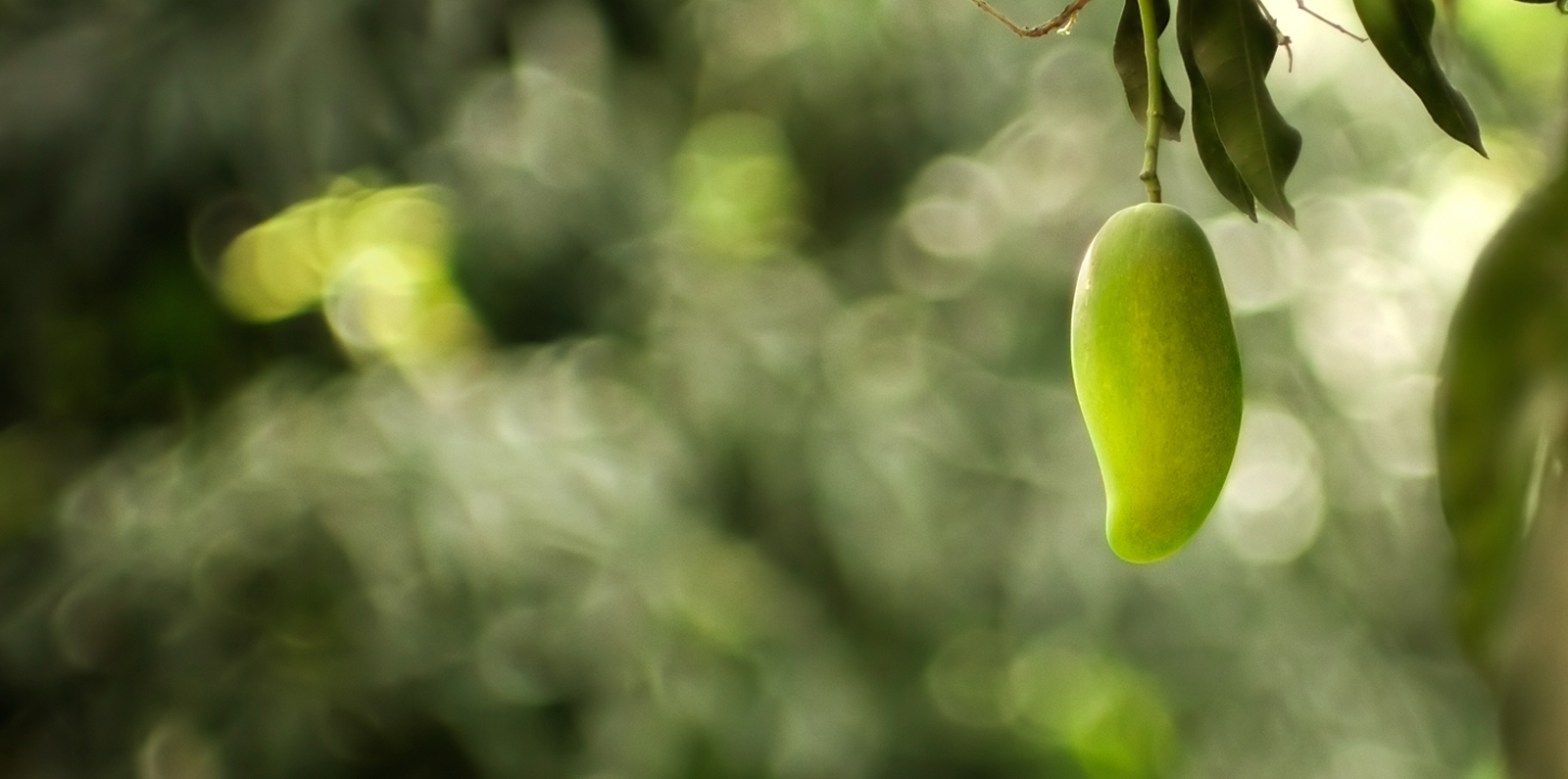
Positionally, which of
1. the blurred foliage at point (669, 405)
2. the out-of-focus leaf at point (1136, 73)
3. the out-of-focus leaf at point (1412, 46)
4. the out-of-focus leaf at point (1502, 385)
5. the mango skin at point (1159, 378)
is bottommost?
the blurred foliage at point (669, 405)

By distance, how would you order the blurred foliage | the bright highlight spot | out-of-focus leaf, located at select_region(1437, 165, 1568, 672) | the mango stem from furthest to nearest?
the bright highlight spot → the blurred foliage → out-of-focus leaf, located at select_region(1437, 165, 1568, 672) → the mango stem

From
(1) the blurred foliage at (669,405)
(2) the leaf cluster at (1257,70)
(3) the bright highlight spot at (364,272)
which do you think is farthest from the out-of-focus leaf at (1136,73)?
(3) the bright highlight spot at (364,272)

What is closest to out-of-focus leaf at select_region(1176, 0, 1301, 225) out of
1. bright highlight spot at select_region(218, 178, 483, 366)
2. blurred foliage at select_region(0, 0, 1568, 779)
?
blurred foliage at select_region(0, 0, 1568, 779)

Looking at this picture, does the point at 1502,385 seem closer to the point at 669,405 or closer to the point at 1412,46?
the point at 1412,46

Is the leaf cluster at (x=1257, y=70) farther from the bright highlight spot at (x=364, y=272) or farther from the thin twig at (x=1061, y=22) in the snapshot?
the bright highlight spot at (x=364, y=272)

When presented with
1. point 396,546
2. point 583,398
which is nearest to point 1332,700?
point 583,398

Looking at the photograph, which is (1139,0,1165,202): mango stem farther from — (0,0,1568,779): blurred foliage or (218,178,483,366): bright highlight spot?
(218,178,483,366): bright highlight spot
